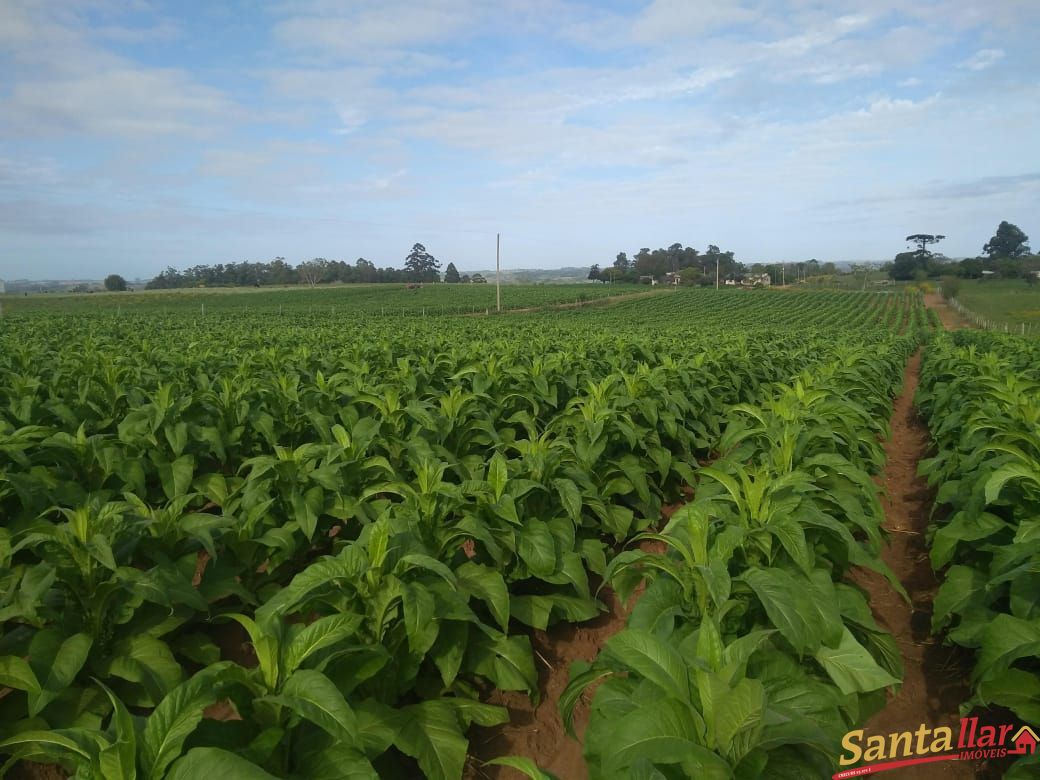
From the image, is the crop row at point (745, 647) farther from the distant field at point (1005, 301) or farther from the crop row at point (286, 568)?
the distant field at point (1005, 301)

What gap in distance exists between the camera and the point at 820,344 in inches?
644

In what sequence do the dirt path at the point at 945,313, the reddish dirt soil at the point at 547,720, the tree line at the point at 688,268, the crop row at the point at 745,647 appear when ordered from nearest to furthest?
the crop row at the point at 745,647
the reddish dirt soil at the point at 547,720
the dirt path at the point at 945,313
the tree line at the point at 688,268

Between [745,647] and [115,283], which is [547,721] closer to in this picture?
[745,647]

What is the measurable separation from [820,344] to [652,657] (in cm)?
1642

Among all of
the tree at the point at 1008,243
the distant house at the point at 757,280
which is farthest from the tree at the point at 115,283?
the tree at the point at 1008,243

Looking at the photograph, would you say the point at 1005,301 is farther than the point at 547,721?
Yes

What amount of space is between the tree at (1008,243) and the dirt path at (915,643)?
582 ft

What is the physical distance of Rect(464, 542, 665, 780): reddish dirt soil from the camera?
2.94m

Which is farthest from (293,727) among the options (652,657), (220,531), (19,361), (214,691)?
(19,361)

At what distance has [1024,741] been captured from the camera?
98.7 inches

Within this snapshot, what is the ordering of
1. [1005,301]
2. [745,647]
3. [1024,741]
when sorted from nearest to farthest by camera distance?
[745,647] → [1024,741] → [1005,301]

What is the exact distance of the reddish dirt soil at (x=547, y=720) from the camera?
2941 mm

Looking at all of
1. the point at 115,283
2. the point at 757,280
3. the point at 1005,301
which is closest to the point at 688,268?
the point at 757,280

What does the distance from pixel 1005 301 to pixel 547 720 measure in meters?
76.5
